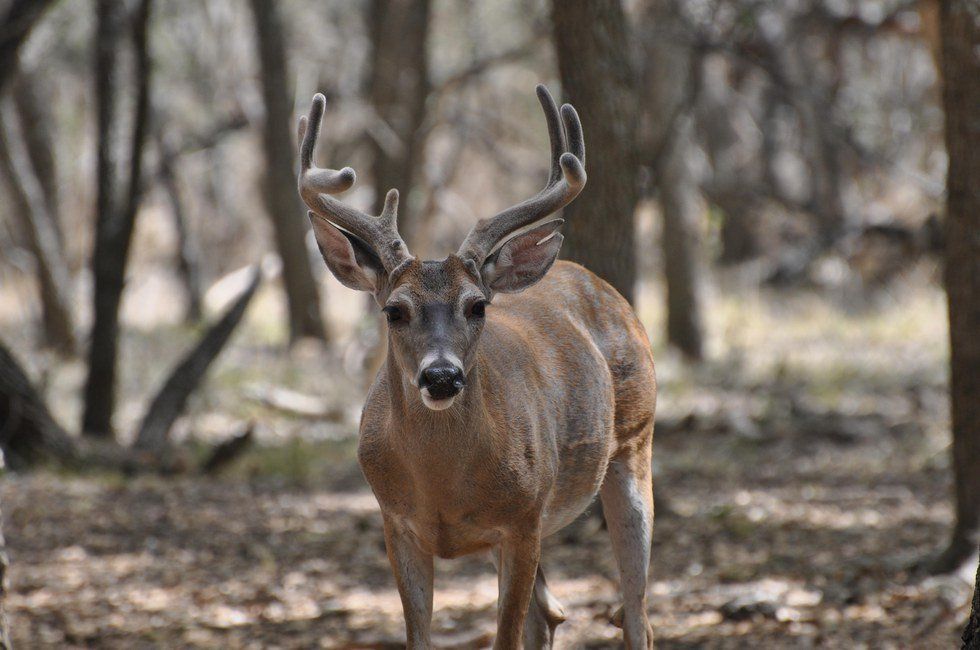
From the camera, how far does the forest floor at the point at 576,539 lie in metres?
6.39

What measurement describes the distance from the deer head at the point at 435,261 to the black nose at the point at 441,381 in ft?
0.29

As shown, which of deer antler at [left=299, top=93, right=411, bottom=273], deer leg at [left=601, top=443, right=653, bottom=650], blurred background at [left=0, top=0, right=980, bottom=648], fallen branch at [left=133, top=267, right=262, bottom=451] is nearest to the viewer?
deer antler at [left=299, top=93, right=411, bottom=273]

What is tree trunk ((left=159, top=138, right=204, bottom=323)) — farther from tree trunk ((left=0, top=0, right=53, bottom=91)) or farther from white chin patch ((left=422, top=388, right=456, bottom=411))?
white chin patch ((left=422, top=388, right=456, bottom=411))

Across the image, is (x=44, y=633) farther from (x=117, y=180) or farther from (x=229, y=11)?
(x=229, y=11)

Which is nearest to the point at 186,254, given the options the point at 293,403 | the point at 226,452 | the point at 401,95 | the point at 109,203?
the point at 401,95

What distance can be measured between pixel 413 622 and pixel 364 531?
3.76 m

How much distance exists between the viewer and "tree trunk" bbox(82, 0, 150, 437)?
10.6 m

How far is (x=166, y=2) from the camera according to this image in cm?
2066

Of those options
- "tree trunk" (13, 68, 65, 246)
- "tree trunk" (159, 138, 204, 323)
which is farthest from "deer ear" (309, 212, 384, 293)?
"tree trunk" (13, 68, 65, 246)

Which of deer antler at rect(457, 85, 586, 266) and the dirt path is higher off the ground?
deer antler at rect(457, 85, 586, 266)

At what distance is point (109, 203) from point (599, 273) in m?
5.31

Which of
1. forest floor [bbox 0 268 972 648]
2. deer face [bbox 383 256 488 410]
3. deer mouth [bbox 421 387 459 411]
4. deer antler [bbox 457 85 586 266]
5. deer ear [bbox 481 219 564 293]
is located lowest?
forest floor [bbox 0 268 972 648]

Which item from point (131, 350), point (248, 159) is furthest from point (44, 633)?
point (248, 159)

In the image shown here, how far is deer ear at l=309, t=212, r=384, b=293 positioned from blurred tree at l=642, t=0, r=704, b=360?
10.6m
